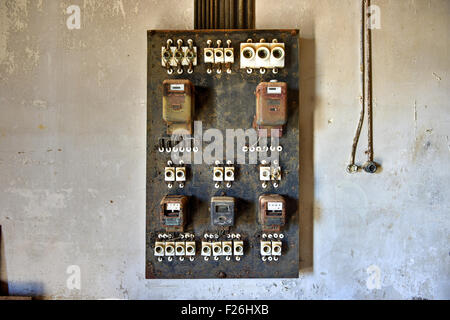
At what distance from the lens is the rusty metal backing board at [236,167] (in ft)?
5.15

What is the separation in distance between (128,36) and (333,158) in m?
1.93

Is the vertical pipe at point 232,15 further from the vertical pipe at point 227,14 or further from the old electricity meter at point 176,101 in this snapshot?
the old electricity meter at point 176,101

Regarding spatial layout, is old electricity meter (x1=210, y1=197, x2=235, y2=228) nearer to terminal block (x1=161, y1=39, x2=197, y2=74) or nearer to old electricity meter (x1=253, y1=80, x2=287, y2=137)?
old electricity meter (x1=253, y1=80, x2=287, y2=137)

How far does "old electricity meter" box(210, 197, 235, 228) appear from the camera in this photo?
1485 millimetres

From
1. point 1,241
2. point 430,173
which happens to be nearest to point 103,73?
point 1,241

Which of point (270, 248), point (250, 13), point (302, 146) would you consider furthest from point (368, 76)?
Answer: point (270, 248)

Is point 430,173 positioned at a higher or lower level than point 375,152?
lower

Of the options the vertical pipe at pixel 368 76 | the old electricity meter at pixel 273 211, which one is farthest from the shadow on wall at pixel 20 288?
the vertical pipe at pixel 368 76

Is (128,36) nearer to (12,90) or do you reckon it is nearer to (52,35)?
(52,35)

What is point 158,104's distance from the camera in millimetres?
1575

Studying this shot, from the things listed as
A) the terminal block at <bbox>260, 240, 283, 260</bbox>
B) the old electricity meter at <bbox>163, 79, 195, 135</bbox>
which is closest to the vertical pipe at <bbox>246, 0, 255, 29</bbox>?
the old electricity meter at <bbox>163, 79, 195, 135</bbox>

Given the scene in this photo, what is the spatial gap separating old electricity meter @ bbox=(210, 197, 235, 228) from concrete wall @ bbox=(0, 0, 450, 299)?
2.04 feet

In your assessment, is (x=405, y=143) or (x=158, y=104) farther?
(x=405, y=143)

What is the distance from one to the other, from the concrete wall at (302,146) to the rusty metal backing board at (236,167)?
166 mm
